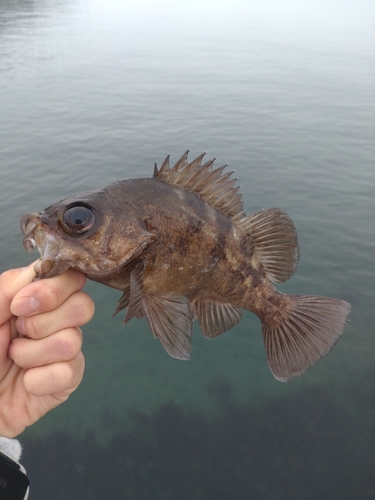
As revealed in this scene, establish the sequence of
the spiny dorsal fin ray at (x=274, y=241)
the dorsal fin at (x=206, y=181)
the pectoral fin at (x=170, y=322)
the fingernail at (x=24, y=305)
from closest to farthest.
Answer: the fingernail at (x=24, y=305), the pectoral fin at (x=170, y=322), the dorsal fin at (x=206, y=181), the spiny dorsal fin ray at (x=274, y=241)

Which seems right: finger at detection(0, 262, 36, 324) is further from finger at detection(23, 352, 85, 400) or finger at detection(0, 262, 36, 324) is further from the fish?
finger at detection(23, 352, 85, 400)

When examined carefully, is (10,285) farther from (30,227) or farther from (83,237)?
(83,237)

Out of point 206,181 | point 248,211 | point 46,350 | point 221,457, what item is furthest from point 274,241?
point 248,211

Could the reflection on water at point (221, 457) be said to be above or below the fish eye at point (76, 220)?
below

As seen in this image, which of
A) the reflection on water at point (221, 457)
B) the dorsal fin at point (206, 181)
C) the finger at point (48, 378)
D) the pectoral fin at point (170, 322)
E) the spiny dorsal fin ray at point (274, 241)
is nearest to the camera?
the finger at point (48, 378)

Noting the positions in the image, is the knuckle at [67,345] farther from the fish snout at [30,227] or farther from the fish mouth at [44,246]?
the fish snout at [30,227]

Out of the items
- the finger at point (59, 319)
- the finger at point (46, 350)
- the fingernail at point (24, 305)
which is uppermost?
the fingernail at point (24, 305)

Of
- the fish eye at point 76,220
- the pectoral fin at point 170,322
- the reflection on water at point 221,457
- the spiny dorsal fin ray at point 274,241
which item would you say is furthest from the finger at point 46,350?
the reflection on water at point 221,457
